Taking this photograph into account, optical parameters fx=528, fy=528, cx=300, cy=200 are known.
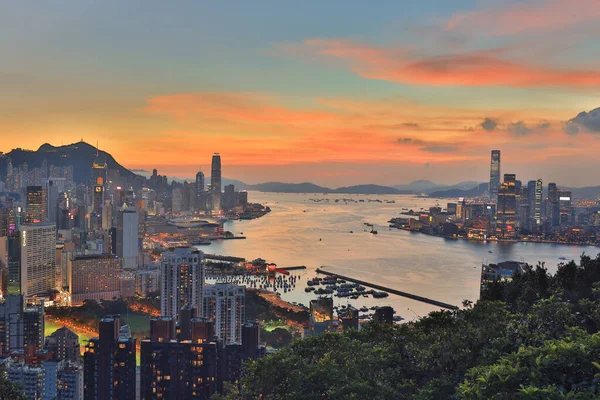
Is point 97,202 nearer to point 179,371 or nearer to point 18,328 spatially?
point 18,328

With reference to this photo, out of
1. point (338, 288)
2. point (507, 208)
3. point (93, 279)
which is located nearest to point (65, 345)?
point (93, 279)

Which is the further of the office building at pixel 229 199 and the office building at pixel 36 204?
the office building at pixel 229 199

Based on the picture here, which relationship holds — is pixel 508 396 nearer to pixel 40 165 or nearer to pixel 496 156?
pixel 40 165

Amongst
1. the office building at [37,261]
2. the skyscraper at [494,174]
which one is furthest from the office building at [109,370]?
the skyscraper at [494,174]

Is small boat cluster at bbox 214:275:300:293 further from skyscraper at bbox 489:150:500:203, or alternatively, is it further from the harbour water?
skyscraper at bbox 489:150:500:203

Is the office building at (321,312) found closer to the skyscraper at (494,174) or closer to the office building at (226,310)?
the office building at (226,310)

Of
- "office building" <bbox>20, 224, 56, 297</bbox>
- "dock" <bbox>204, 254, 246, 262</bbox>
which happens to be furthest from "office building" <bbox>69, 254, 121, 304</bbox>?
"dock" <bbox>204, 254, 246, 262</bbox>

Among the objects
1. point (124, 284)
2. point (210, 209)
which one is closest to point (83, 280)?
point (124, 284)
